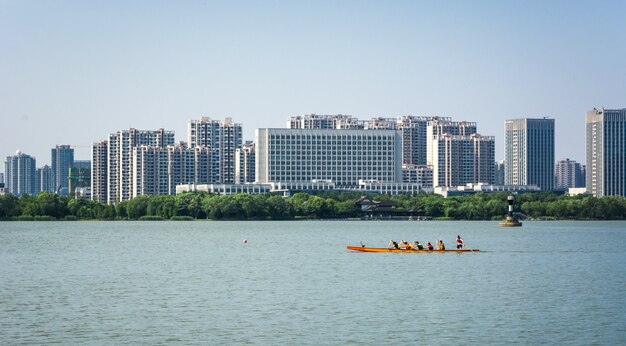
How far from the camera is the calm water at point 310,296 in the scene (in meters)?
38.5

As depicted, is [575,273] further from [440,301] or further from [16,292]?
[16,292]

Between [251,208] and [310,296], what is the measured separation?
11853cm

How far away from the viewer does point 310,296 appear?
A: 4956 centimetres

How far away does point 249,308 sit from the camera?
45.2 meters

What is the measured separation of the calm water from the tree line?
76.7m

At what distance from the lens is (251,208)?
16775 cm

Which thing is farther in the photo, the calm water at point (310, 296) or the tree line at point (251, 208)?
the tree line at point (251, 208)

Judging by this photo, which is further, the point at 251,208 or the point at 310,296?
the point at 251,208

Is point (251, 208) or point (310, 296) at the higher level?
point (251, 208)

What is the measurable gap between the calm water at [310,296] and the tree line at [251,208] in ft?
252

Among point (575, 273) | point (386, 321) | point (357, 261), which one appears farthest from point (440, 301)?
point (357, 261)

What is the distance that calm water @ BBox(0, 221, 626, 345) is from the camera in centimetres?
3847

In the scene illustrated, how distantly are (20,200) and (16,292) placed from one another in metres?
115

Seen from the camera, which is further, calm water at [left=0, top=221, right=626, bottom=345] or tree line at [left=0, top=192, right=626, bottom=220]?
tree line at [left=0, top=192, right=626, bottom=220]
